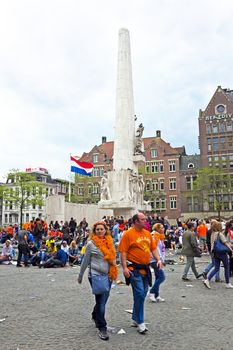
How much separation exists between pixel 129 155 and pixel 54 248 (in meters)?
11.3

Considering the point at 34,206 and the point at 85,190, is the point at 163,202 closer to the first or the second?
the point at 85,190

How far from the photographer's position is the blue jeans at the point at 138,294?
5414 mm

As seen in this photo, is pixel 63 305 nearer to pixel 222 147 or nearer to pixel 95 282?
pixel 95 282

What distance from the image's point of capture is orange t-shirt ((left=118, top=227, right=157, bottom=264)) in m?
5.57

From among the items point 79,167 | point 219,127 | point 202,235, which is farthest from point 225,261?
point 219,127

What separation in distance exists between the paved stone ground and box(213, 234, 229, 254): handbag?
2.95ft

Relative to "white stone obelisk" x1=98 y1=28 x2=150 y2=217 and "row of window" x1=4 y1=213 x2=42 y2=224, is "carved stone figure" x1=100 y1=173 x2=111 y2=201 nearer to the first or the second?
"white stone obelisk" x1=98 y1=28 x2=150 y2=217

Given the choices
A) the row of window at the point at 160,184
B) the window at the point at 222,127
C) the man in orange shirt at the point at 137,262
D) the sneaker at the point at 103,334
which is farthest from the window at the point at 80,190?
the sneaker at the point at 103,334

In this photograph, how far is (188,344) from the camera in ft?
15.8

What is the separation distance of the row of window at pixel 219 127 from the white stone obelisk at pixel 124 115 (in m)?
36.9

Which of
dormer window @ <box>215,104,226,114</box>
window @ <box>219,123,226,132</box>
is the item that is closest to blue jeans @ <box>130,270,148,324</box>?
window @ <box>219,123,226,132</box>

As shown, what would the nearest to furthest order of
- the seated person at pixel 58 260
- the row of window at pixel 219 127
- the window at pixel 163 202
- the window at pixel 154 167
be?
the seated person at pixel 58 260
the row of window at pixel 219 127
the window at pixel 163 202
the window at pixel 154 167

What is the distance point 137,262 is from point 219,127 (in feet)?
190

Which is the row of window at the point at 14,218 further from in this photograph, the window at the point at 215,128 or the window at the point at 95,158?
the window at the point at 215,128
